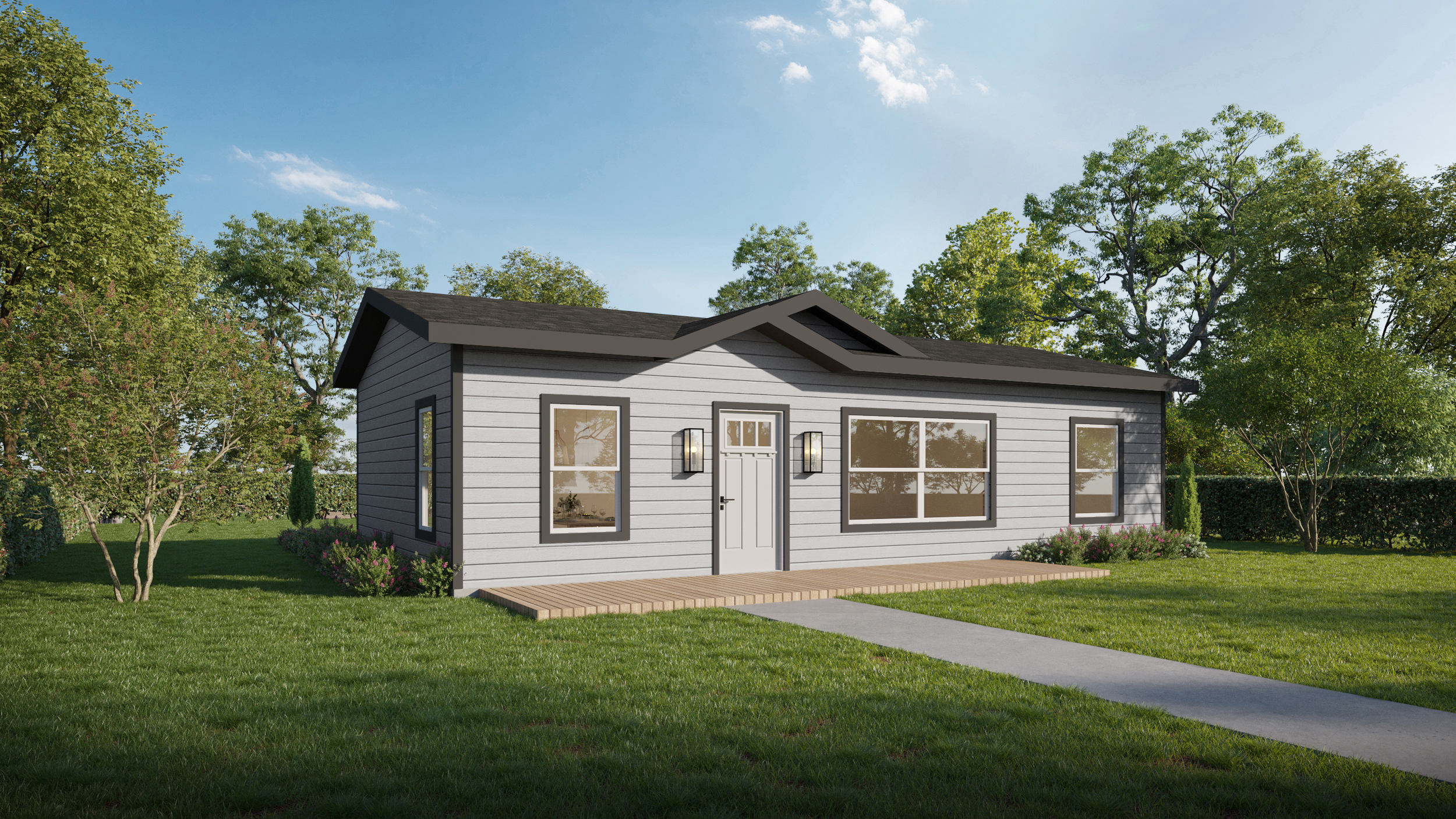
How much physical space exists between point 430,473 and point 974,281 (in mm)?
27715

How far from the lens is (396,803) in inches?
138

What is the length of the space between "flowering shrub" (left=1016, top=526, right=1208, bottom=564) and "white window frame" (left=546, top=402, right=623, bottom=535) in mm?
6513

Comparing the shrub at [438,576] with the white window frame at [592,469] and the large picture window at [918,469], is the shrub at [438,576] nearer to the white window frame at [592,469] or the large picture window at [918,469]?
the white window frame at [592,469]

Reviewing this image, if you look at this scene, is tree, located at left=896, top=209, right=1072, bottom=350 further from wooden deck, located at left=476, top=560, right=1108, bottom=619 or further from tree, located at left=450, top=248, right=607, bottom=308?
wooden deck, located at left=476, top=560, right=1108, bottom=619

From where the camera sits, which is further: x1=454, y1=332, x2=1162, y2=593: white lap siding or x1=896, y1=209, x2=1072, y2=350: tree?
x1=896, y1=209, x2=1072, y2=350: tree

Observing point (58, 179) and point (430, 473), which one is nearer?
point (430, 473)

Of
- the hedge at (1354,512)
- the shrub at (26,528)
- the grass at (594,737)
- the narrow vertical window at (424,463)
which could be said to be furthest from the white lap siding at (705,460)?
the hedge at (1354,512)

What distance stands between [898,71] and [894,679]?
1067 inches

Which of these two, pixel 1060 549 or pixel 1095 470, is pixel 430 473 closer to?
pixel 1060 549

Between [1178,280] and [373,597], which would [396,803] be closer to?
[373,597]

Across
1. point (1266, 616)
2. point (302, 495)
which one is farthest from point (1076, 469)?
point (302, 495)

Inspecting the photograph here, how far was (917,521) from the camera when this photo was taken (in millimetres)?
12516

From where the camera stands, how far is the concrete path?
4402 millimetres

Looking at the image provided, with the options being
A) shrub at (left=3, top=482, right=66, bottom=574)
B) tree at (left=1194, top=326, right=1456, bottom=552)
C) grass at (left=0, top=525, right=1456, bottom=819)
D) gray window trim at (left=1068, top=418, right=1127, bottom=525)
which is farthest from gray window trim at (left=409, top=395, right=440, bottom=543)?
tree at (left=1194, top=326, right=1456, bottom=552)
